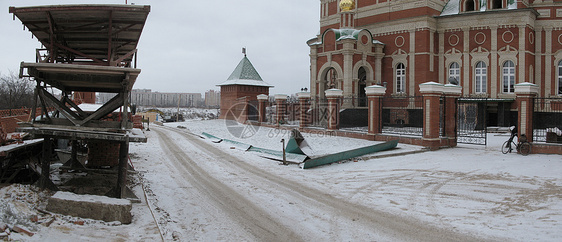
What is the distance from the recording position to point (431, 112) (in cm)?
1409

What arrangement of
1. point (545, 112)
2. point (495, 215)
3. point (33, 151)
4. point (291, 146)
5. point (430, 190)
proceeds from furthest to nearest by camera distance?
point (545, 112) → point (291, 146) → point (33, 151) → point (430, 190) → point (495, 215)

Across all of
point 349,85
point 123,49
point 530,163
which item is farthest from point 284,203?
point 349,85

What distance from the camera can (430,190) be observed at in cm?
829

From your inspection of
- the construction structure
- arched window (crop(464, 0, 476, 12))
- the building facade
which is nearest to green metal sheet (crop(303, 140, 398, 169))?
the construction structure

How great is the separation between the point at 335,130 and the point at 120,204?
44.8ft

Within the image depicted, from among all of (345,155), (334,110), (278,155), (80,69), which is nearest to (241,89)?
(334,110)

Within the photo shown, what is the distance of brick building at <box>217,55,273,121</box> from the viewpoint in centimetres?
3145

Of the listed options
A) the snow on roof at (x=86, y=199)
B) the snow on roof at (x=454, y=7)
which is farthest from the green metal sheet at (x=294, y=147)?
the snow on roof at (x=454, y=7)

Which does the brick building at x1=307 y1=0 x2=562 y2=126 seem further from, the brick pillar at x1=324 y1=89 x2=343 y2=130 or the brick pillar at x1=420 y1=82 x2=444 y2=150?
the brick pillar at x1=420 y1=82 x2=444 y2=150

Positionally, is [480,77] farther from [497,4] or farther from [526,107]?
[526,107]

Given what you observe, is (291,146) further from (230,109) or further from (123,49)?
(230,109)

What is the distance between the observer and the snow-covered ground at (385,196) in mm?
5578

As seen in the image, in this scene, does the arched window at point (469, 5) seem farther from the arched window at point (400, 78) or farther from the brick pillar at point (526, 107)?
the brick pillar at point (526, 107)

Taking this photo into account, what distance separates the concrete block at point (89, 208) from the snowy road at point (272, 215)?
2.38 ft
